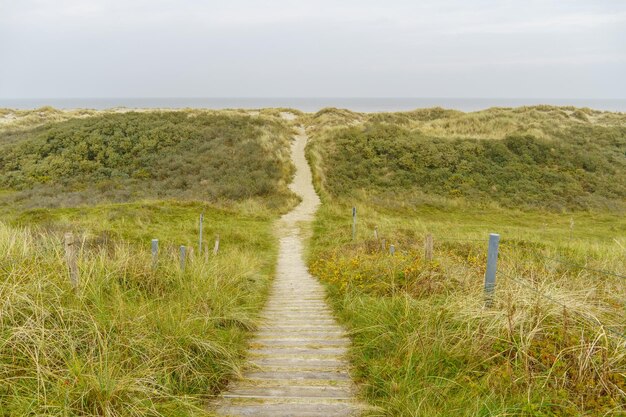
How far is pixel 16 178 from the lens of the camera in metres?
30.0

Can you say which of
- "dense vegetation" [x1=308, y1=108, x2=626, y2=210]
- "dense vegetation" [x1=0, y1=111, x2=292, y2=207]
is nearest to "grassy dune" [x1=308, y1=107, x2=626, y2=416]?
"dense vegetation" [x1=308, y1=108, x2=626, y2=210]

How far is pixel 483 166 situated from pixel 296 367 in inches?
1154

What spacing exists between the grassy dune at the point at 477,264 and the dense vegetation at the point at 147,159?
4164 millimetres

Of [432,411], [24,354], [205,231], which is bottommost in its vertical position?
[205,231]

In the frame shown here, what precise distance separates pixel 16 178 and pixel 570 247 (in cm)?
3159

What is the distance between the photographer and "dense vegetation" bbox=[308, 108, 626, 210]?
27.6 m

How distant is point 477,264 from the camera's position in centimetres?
931

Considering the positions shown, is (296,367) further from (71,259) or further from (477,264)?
(477,264)

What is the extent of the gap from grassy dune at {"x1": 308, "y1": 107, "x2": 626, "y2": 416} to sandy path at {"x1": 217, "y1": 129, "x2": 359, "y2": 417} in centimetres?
29

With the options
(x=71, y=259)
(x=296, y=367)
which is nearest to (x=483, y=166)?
(x=296, y=367)

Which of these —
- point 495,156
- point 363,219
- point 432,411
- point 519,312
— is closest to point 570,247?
point 363,219

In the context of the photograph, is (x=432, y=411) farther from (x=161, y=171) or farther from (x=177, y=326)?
(x=161, y=171)

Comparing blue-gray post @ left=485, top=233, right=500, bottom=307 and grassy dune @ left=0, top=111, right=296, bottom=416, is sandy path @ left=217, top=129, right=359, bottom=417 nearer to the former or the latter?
grassy dune @ left=0, top=111, right=296, bottom=416

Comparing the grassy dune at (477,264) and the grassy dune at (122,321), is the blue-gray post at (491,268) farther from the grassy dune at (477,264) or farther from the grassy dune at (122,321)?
the grassy dune at (122,321)
